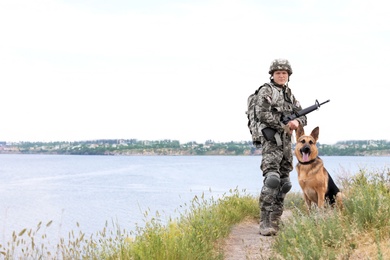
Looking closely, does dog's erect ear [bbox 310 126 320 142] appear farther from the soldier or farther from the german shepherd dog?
the soldier

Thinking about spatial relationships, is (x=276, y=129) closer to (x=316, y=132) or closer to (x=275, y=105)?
(x=275, y=105)

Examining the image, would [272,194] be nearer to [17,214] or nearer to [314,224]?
[314,224]

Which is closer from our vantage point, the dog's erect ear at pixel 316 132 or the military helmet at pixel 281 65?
the dog's erect ear at pixel 316 132

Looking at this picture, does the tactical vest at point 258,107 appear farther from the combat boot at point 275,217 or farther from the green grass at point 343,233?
the green grass at point 343,233

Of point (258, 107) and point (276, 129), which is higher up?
point (258, 107)

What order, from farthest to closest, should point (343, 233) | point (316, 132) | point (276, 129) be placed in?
point (276, 129), point (316, 132), point (343, 233)

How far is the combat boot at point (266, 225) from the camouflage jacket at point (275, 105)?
4.69ft

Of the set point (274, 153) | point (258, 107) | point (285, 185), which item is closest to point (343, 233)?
point (274, 153)

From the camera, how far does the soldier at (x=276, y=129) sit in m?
8.09

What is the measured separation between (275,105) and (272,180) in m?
1.15

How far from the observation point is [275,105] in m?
8.23

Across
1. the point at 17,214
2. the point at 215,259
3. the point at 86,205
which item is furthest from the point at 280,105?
the point at 86,205

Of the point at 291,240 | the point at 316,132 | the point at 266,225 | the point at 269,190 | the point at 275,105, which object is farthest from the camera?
the point at 266,225

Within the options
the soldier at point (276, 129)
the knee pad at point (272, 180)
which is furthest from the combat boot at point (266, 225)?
the knee pad at point (272, 180)
